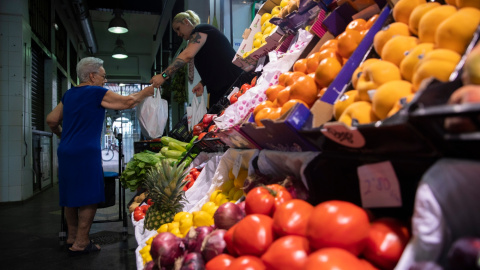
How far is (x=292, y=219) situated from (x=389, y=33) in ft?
2.27

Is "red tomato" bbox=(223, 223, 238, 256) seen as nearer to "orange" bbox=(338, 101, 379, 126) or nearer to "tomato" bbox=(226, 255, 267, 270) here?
"tomato" bbox=(226, 255, 267, 270)

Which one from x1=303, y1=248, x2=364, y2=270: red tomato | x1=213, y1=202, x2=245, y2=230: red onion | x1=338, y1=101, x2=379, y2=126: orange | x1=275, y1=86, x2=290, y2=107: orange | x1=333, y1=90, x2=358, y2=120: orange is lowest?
x1=213, y1=202, x2=245, y2=230: red onion

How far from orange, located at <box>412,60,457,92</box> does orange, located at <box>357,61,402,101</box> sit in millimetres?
124

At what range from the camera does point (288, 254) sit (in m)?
0.88

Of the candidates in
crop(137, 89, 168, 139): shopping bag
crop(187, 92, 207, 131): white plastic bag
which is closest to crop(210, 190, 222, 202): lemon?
crop(187, 92, 207, 131): white plastic bag

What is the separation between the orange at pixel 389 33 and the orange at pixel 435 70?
303mm

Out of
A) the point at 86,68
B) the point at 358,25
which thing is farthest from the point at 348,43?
the point at 86,68

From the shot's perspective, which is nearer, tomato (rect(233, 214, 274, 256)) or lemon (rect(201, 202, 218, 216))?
tomato (rect(233, 214, 274, 256))

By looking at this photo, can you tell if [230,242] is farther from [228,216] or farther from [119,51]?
[119,51]

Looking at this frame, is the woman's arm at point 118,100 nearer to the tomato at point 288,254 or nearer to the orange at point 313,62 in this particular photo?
the orange at point 313,62

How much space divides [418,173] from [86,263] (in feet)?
10.9

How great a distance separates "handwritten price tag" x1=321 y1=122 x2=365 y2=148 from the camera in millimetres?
838

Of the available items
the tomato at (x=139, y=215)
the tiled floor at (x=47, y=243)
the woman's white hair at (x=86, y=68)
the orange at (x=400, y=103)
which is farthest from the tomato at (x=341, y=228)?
the woman's white hair at (x=86, y=68)

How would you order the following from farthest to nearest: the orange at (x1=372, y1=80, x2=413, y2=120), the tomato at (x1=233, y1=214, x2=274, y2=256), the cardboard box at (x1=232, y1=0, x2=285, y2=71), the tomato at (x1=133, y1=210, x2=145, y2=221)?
the tomato at (x1=133, y1=210, x2=145, y2=221) < the cardboard box at (x1=232, y1=0, x2=285, y2=71) < the tomato at (x1=233, y1=214, x2=274, y2=256) < the orange at (x1=372, y1=80, x2=413, y2=120)
